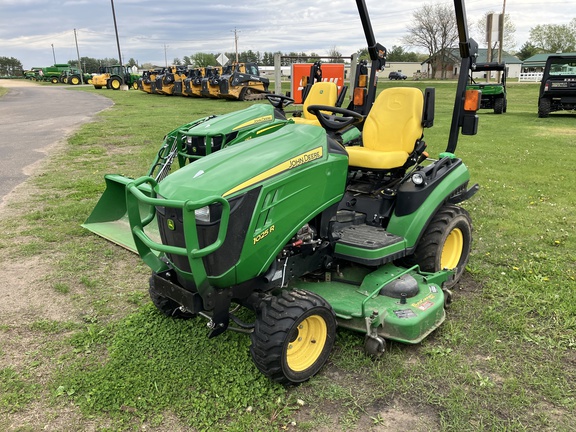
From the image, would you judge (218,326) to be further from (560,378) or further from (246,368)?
(560,378)

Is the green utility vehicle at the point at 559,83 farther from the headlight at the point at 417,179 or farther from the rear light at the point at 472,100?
the headlight at the point at 417,179

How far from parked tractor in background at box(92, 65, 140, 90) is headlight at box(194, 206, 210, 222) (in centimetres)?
3845

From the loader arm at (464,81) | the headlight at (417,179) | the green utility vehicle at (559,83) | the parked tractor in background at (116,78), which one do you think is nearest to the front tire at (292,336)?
the headlight at (417,179)

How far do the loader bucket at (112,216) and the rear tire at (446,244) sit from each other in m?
2.79

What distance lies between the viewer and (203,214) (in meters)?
2.50

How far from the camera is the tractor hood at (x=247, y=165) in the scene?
8.45 feet

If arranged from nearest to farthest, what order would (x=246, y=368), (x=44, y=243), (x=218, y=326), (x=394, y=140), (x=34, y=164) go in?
(x=218, y=326) → (x=246, y=368) → (x=394, y=140) → (x=44, y=243) → (x=34, y=164)

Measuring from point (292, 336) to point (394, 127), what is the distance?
2258 millimetres

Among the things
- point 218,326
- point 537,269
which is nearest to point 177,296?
point 218,326

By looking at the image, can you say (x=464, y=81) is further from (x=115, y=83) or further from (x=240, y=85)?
(x=115, y=83)

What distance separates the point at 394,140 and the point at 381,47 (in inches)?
54.1

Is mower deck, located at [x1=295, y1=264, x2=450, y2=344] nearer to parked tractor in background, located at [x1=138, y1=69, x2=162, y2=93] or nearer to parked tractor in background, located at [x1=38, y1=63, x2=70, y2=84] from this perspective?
parked tractor in background, located at [x1=138, y1=69, x2=162, y2=93]

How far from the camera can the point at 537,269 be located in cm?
420

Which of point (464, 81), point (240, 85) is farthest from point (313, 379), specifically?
point (240, 85)
